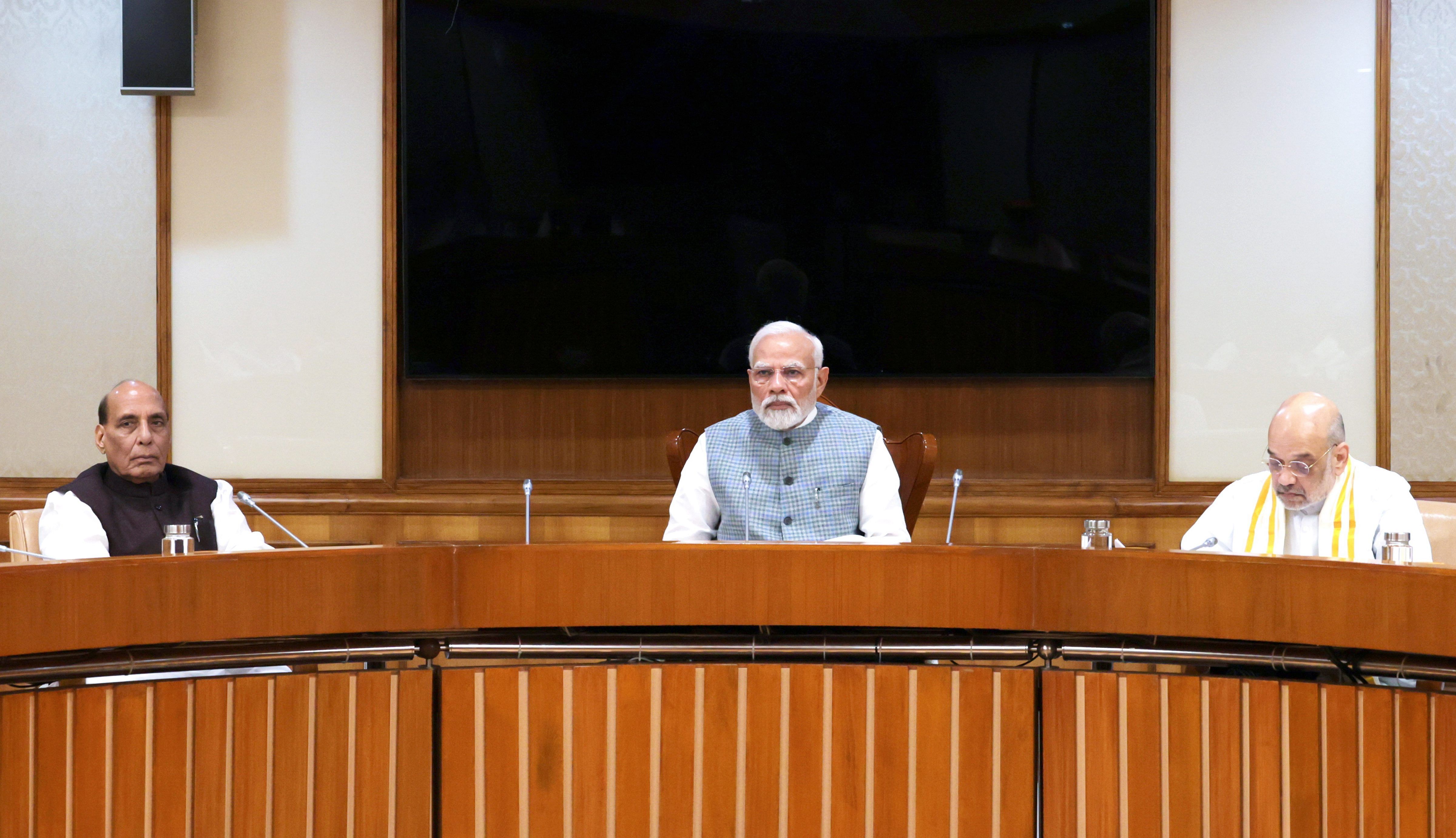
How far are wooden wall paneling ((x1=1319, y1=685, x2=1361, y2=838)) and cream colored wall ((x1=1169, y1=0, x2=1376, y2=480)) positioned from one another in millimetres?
2525

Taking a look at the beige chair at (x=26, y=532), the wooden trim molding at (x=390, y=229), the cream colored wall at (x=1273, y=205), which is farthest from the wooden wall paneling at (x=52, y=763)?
the cream colored wall at (x=1273, y=205)

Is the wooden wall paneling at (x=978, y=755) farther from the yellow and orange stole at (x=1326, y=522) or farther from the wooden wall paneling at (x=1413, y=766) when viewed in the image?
the yellow and orange stole at (x=1326, y=522)

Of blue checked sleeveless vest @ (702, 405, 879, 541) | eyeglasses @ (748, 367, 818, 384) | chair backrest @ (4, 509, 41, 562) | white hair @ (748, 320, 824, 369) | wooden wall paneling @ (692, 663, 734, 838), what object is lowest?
wooden wall paneling @ (692, 663, 734, 838)

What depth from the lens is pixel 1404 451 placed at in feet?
13.0

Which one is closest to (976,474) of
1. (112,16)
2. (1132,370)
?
(1132,370)

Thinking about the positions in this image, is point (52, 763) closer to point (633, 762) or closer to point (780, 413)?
point (633, 762)

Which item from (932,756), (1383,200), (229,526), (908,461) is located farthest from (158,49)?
(1383,200)

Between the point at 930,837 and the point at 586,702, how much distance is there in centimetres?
53

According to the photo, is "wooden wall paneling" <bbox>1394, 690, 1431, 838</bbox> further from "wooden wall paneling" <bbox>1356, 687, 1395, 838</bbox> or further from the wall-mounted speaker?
the wall-mounted speaker

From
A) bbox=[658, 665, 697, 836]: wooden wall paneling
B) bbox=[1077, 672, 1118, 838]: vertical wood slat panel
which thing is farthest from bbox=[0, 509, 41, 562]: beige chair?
bbox=[1077, 672, 1118, 838]: vertical wood slat panel

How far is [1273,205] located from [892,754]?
291 cm

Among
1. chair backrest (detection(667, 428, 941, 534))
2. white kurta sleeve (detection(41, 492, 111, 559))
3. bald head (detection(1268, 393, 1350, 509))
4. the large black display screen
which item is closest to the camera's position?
bald head (detection(1268, 393, 1350, 509))

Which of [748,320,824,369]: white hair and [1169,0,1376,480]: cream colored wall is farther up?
[1169,0,1376,480]: cream colored wall

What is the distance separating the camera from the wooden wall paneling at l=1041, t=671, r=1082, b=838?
5.72 ft
